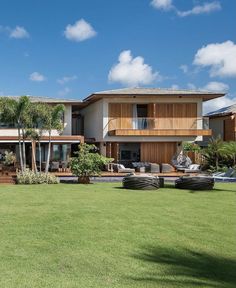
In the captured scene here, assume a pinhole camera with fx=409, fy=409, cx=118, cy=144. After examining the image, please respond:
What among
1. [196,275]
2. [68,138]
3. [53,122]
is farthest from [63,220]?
[68,138]

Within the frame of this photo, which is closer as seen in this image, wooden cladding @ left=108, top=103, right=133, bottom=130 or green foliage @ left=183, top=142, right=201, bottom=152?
green foliage @ left=183, top=142, right=201, bottom=152

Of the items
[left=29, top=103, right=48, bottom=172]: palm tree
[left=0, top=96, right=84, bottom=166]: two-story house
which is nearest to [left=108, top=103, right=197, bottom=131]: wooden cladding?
[left=0, top=96, right=84, bottom=166]: two-story house

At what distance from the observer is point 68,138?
32.7 m

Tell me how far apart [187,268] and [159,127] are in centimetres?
2644

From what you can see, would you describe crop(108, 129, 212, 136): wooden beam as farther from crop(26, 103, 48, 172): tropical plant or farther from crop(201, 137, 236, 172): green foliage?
crop(26, 103, 48, 172): tropical plant

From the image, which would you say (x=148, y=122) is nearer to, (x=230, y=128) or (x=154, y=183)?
(x=230, y=128)

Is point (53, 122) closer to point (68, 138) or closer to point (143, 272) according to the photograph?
point (68, 138)

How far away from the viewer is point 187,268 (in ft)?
23.9

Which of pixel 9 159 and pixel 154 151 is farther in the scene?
pixel 154 151

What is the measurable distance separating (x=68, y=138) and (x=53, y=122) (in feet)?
22.5

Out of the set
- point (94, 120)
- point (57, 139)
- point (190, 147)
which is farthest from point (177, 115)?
point (57, 139)

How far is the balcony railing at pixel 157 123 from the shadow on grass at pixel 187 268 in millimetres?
25019

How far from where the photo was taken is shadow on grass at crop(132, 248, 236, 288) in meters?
6.54

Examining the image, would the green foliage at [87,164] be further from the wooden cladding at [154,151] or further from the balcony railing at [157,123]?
the wooden cladding at [154,151]
